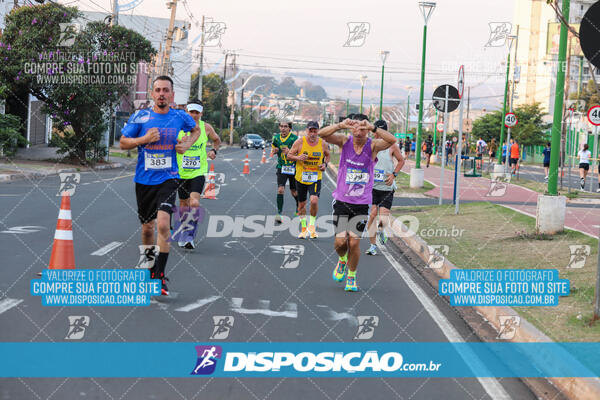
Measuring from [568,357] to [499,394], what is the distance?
82 cm

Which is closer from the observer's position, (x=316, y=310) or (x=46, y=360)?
(x=46, y=360)

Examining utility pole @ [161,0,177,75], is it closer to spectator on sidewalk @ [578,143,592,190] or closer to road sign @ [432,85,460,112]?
spectator on sidewalk @ [578,143,592,190]

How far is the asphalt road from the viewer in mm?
5234

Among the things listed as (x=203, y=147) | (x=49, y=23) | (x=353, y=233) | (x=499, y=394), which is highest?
(x=49, y=23)

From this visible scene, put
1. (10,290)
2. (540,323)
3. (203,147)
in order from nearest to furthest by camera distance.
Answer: (540,323) → (10,290) → (203,147)

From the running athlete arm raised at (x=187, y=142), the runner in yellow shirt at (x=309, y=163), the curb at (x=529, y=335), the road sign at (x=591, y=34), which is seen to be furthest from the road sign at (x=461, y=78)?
the running athlete arm raised at (x=187, y=142)

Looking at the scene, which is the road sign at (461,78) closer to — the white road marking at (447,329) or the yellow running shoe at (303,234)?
the yellow running shoe at (303,234)

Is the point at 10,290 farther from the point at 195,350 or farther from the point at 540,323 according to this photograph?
the point at 540,323

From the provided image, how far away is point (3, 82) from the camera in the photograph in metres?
32.4

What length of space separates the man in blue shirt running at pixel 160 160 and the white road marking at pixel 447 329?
265 centimetres

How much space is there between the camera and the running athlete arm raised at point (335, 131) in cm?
814

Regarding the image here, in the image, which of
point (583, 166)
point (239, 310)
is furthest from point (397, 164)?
point (583, 166)

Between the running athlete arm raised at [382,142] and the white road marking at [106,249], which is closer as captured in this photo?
the running athlete arm raised at [382,142]

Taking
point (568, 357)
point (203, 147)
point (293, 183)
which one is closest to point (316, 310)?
point (568, 357)
